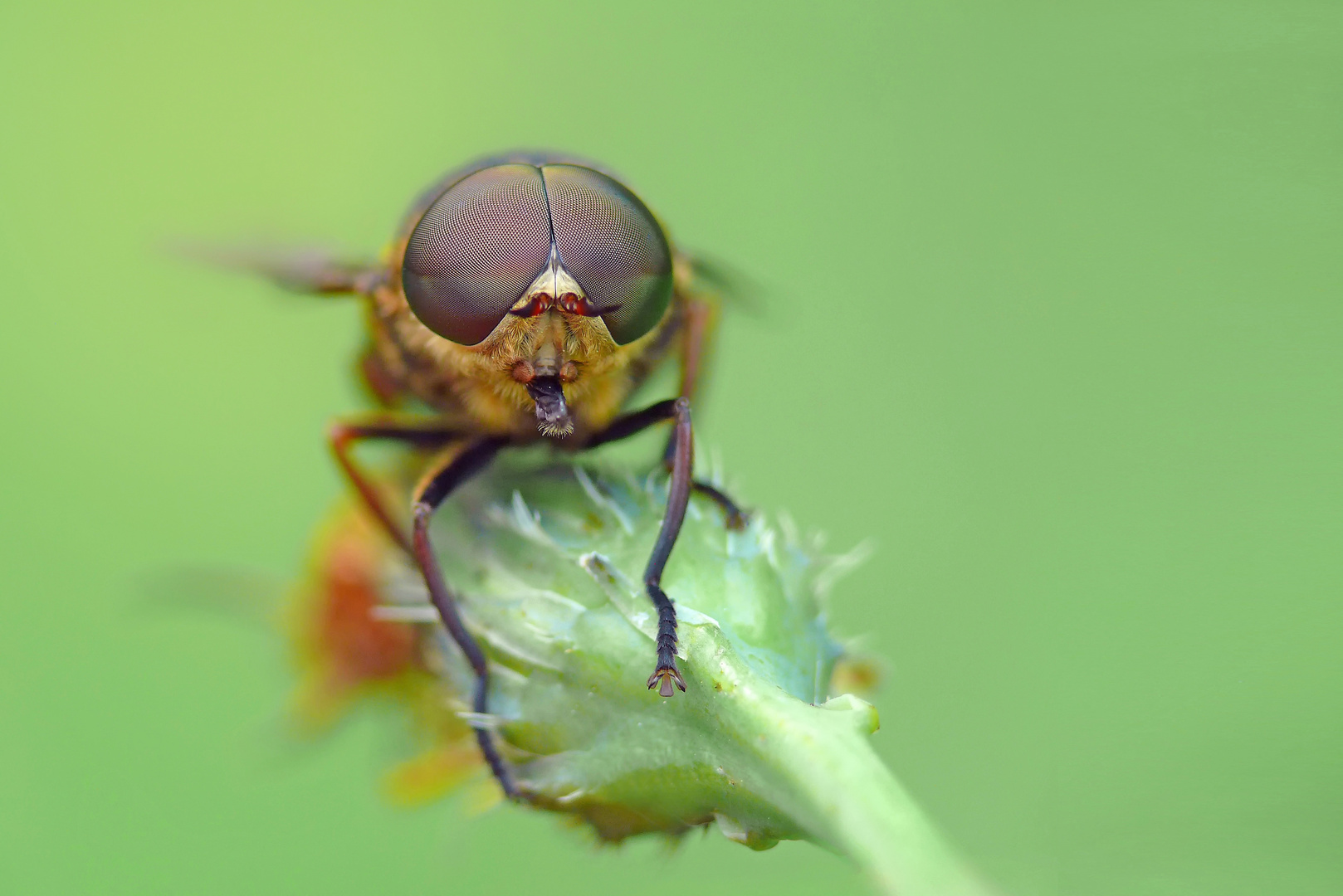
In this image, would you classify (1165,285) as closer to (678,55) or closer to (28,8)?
(678,55)

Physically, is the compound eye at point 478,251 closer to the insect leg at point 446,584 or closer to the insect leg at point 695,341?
the insect leg at point 446,584

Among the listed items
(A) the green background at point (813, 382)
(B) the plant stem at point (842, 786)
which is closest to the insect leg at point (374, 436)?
(A) the green background at point (813, 382)

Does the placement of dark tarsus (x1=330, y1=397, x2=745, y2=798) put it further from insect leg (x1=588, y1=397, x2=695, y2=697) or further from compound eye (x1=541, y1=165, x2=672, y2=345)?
compound eye (x1=541, y1=165, x2=672, y2=345)

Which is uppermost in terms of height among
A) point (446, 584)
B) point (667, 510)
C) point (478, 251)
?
point (478, 251)

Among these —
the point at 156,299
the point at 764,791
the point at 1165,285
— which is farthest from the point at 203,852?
the point at 1165,285

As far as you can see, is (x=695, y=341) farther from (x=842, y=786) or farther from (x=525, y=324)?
(x=842, y=786)

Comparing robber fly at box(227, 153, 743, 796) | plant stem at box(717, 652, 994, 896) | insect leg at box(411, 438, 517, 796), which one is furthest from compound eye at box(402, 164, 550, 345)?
plant stem at box(717, 652, 994, 896)

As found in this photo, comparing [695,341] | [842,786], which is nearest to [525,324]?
[695,341]
